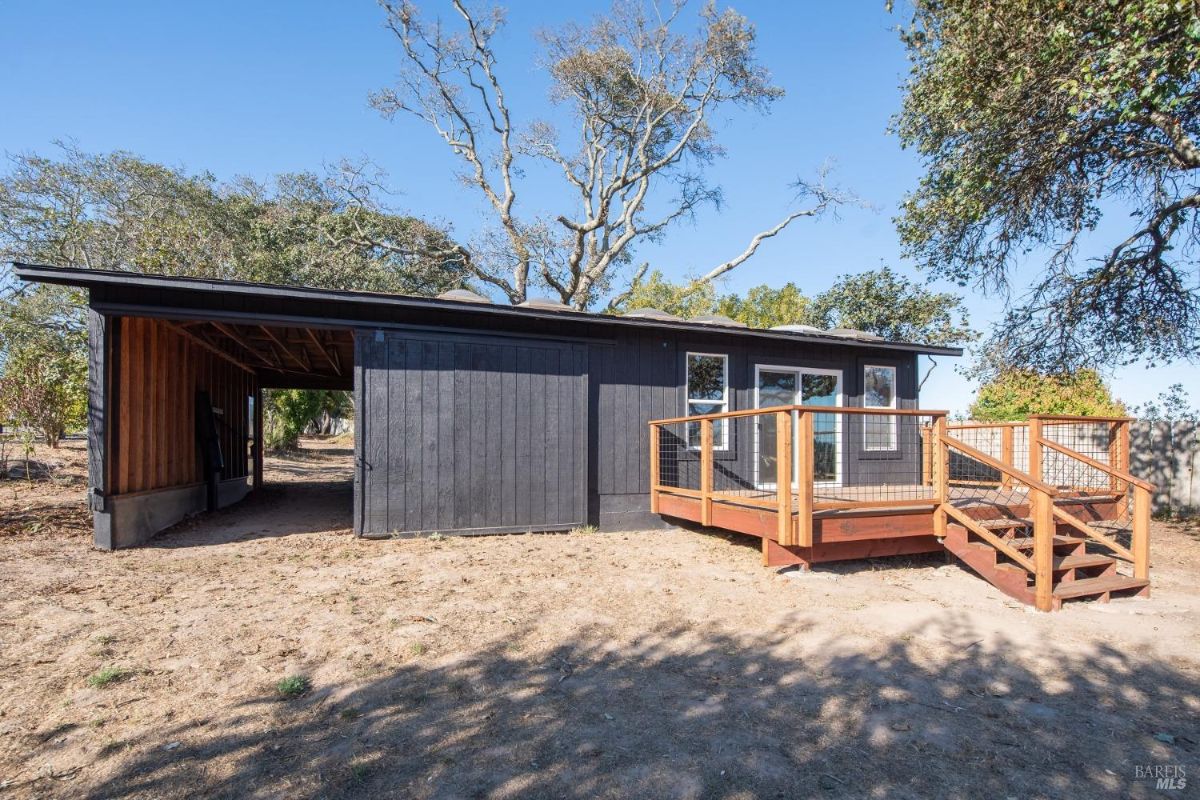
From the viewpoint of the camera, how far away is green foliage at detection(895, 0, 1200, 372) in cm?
570

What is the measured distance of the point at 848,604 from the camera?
4.65 m

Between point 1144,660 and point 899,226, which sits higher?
point 899,226

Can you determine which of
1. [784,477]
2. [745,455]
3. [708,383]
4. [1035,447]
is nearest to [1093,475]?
[1035,447]

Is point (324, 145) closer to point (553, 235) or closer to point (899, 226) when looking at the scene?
point (553, 235)

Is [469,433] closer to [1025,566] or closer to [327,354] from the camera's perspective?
[327,354]

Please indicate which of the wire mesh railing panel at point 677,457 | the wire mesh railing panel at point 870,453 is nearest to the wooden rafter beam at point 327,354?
the wire mesh railing panel at point 677,457

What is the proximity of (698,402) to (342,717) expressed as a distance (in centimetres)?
606

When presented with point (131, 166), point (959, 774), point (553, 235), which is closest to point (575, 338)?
point (959, 774)

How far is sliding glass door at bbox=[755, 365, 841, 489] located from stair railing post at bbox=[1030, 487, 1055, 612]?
3322mm

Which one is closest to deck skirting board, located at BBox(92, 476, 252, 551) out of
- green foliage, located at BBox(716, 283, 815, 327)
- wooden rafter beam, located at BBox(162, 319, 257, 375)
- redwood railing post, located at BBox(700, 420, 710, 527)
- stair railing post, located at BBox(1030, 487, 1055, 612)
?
wooden rafter beam, located at BBox(162, 319, 257, 375)

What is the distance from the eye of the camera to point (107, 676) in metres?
3.02

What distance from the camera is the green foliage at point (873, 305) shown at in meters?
19.0

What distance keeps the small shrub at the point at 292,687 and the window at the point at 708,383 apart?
225 inches

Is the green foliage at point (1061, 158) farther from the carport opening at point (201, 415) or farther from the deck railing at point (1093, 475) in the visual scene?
the carport opening at point (201, 415)
